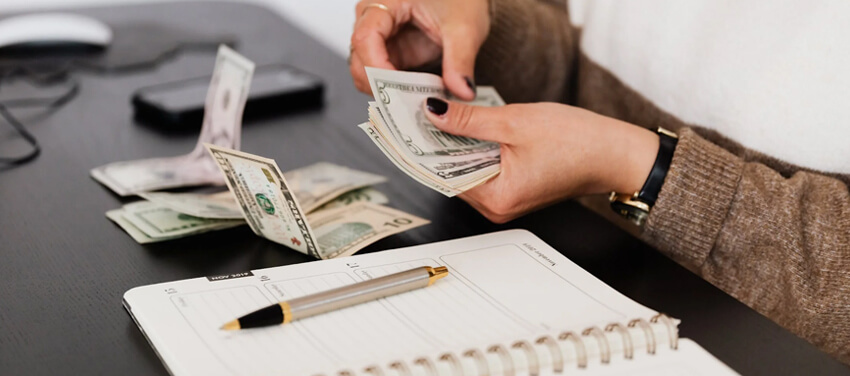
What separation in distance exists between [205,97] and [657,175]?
2.09 ft

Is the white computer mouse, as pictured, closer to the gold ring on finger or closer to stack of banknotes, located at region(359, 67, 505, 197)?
the gold ring on finger

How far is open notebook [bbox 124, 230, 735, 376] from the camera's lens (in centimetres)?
52

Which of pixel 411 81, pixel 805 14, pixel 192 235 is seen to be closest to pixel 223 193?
pixel 192 235

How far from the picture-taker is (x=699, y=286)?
0.70 m

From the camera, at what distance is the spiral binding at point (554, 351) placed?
504 mm

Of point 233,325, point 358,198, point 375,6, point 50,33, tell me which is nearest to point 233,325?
point 233,325

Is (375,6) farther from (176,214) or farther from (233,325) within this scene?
(233,325)

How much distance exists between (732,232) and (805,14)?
0.24 meters

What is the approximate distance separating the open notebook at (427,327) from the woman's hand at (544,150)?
105mm

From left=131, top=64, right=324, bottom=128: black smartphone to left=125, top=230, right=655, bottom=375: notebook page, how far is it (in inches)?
18.5

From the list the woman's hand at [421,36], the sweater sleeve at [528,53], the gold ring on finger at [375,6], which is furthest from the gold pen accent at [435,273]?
the sweater sleeve at [528,53]

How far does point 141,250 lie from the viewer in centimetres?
71

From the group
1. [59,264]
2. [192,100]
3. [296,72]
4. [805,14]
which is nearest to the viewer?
[59,264]

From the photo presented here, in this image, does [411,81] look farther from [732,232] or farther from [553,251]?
[732,232]
